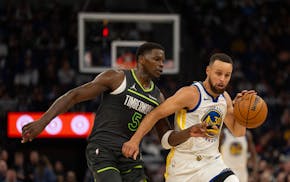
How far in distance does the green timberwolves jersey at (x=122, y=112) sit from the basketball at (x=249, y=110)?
826 millimetres

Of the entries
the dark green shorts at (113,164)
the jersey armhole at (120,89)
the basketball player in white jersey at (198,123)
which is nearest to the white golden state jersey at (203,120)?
the basketball player in white jersey at (198,123)

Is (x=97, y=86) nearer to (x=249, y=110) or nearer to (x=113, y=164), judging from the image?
(x=113, y=164)

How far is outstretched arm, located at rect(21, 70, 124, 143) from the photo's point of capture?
5.38 meters

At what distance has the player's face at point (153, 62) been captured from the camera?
5.95 metres

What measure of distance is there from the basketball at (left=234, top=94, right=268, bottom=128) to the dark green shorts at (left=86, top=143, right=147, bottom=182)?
3.26 feet

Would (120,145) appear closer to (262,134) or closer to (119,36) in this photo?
(119,36)

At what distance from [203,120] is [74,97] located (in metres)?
1.13

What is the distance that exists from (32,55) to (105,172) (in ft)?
30.1

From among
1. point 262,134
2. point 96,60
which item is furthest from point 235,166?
point 262,134

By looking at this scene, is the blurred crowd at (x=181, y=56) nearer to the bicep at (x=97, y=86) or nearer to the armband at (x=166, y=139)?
the armband at (x=166, y=139)

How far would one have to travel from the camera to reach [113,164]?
579cm

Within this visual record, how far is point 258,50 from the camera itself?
1661 centimetres

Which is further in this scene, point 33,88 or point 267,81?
point 267,81

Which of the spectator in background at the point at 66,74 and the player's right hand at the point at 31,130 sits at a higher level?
the spectator in background at the point at 66,74
